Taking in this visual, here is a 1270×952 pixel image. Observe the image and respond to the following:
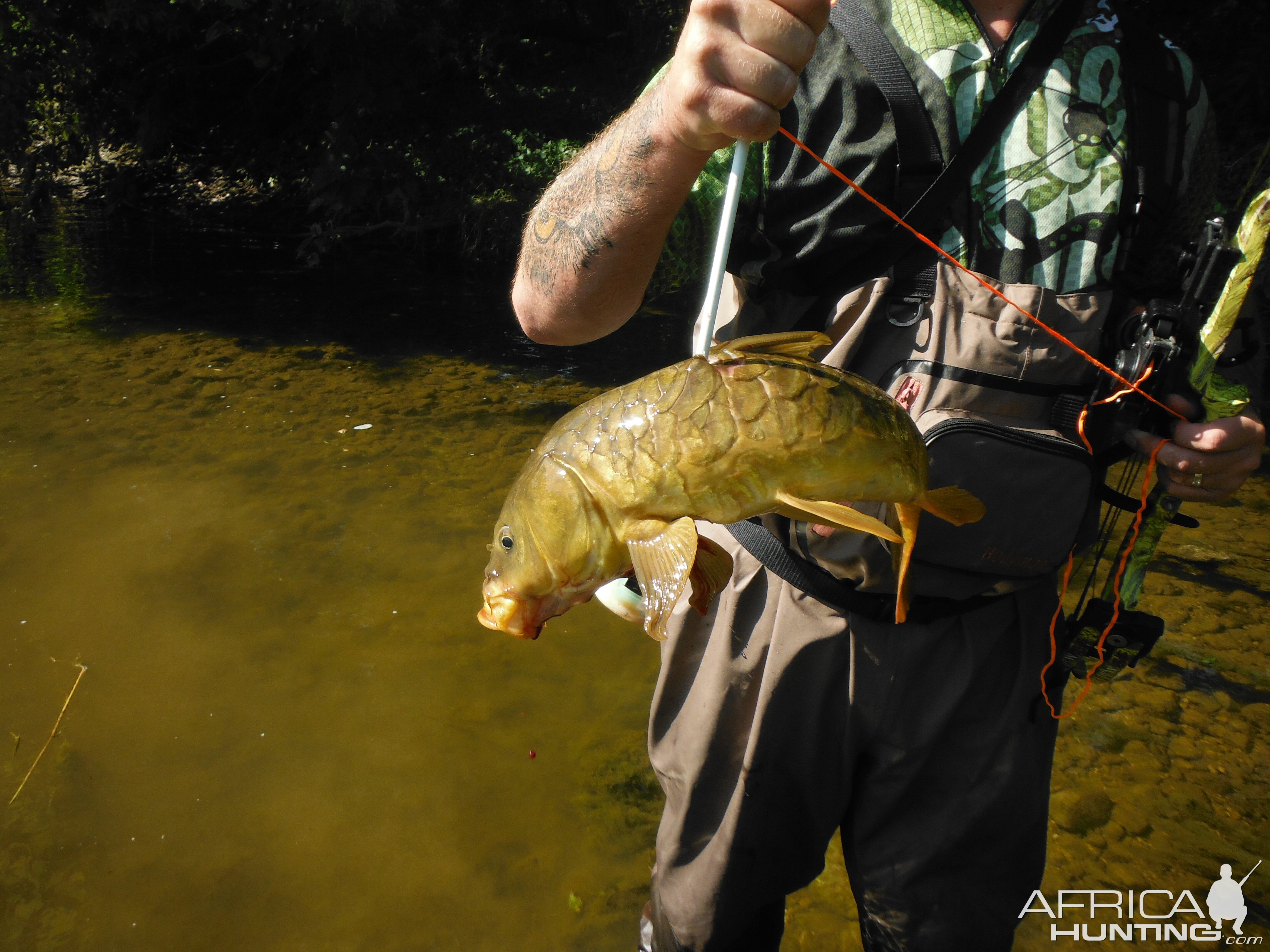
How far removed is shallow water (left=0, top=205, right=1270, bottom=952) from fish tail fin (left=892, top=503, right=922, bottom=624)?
5.56 feet

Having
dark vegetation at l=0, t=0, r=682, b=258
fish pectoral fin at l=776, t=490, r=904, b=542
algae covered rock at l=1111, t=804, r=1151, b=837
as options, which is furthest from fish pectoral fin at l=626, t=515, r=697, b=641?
dark vegetation at l=0, t=0, r=682, b=258

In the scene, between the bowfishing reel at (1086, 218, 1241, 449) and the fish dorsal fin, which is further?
the bowfishing reel at (1086, 218, 1241, 449)

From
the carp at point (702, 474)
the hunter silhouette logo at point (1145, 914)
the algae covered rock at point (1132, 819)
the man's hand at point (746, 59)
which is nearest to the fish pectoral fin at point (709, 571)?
the carp at point (702, 474)

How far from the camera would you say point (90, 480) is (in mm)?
5012

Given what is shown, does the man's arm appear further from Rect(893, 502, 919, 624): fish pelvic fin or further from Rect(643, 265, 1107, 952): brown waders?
Rect(893, 502, 919, 624): fish pelvic fin

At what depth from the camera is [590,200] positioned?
1.74 metres

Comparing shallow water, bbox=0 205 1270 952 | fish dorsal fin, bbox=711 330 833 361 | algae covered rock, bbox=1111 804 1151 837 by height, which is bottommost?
shallow water, bbox=0 205 1270 952

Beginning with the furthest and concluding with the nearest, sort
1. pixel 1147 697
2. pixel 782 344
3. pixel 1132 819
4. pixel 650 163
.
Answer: pixel 1147 697
pixel 1132 819
pixel 650 163
pixel 782 344

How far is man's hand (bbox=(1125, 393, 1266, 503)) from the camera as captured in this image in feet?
5.55

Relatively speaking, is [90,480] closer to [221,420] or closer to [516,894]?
[221,420]

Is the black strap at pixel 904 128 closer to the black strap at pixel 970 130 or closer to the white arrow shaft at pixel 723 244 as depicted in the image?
the black strap at pixel 970 130

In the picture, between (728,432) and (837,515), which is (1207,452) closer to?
(837,515)

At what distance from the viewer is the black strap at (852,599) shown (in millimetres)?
1766

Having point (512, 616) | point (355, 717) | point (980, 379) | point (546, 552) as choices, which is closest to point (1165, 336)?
point (980, 379)
